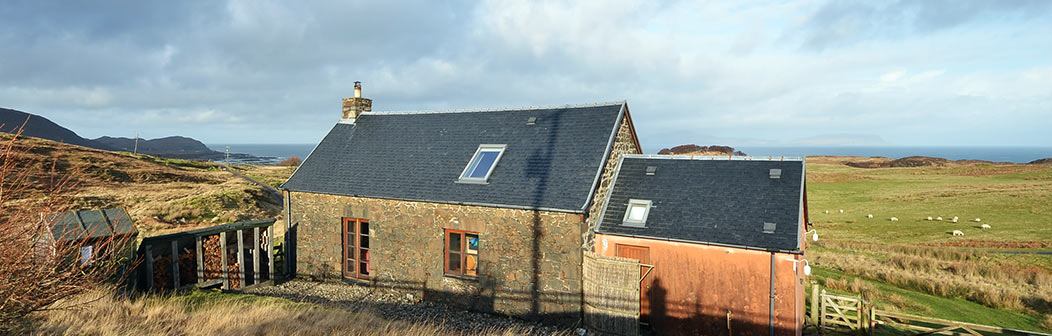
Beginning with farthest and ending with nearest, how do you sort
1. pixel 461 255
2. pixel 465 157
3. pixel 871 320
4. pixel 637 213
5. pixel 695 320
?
pixel 465 157
pixel 461 255
pixel 637 213
pixel 871 320
pixel 695 320

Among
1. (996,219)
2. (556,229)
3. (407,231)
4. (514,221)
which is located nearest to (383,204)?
(407,231)

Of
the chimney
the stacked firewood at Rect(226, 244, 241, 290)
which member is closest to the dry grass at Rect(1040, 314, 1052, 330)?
the chimney

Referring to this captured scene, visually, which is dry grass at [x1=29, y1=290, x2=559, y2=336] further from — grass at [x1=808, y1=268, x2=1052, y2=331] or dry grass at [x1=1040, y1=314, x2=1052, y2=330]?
dry grass at [x1=1040, y1=314, x2=1052, y2=330]

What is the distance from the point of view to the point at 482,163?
14711 mm

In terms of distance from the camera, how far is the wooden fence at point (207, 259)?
13337 mm

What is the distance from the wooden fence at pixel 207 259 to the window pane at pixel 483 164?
22.3 ft

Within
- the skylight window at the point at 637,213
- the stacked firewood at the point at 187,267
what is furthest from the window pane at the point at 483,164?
the stacked firewood at the point at 187,267

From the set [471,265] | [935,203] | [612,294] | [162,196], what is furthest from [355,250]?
[935,203]

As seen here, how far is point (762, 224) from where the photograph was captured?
11.5 m

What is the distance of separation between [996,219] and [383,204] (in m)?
38.8

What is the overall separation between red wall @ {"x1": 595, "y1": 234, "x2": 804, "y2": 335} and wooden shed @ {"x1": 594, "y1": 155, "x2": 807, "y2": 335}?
0.07 feet

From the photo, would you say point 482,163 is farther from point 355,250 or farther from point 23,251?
point 23,251

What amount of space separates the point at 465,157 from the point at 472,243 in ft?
9.14

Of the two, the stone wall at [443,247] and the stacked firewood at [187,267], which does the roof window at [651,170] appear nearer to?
the stone wall at [443,247]
